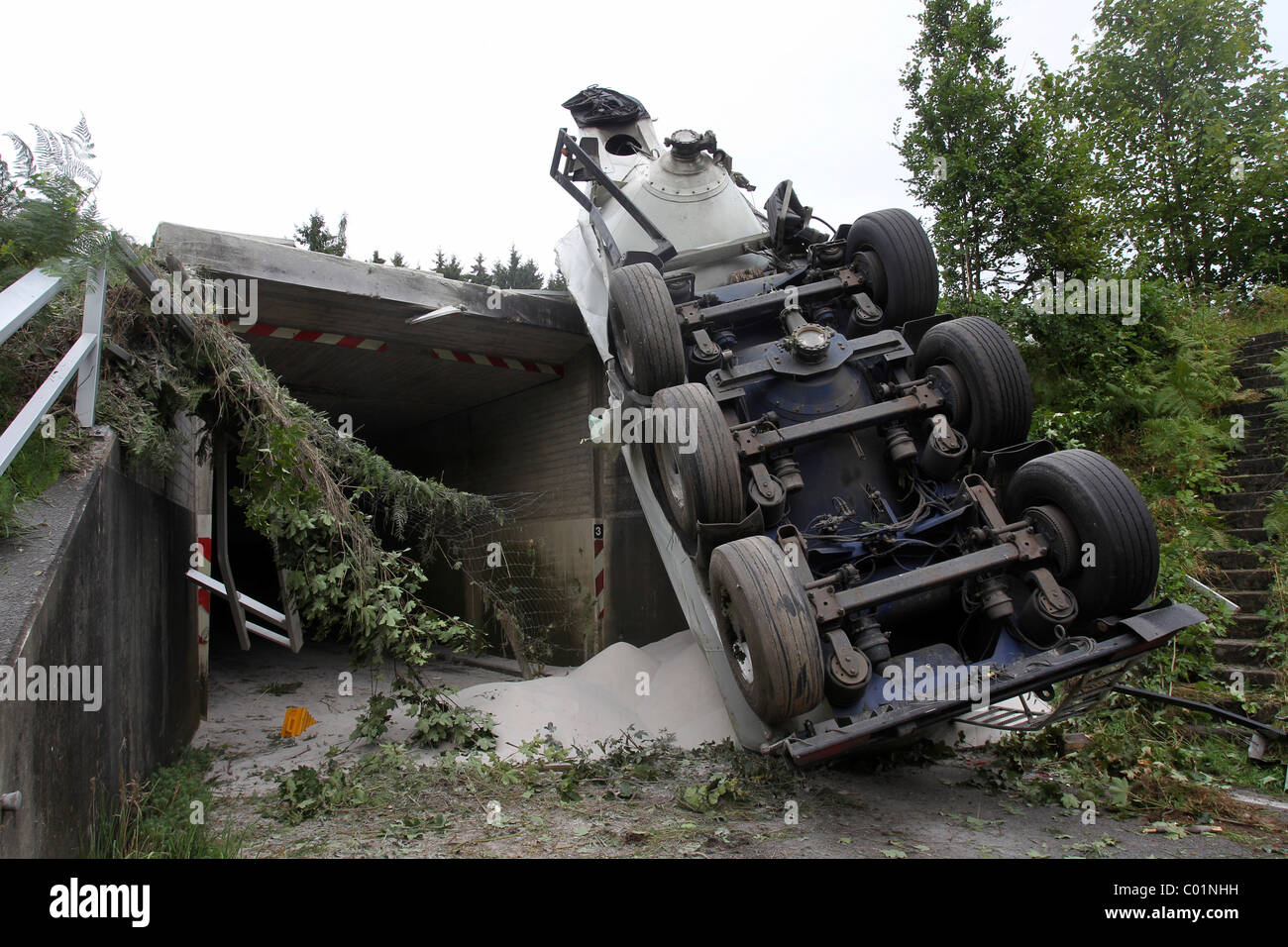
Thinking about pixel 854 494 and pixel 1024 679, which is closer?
pixel 1024 679

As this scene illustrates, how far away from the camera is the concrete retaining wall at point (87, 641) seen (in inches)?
96.3

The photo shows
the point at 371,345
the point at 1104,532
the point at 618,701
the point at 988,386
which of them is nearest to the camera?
the point at 1104,532

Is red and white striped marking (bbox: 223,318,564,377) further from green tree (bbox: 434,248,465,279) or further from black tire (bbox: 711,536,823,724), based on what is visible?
green tree (bbox: 434,248,465,279)

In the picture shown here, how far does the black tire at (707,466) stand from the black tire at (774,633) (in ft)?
1.65

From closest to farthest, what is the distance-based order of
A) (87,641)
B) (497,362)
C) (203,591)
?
(87,641) → (203,591) → (497,362)

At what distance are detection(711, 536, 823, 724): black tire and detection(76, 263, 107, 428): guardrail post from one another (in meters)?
2.88

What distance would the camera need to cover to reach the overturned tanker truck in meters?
3.73

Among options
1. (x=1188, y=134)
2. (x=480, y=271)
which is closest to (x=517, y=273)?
(x=480, y=271)

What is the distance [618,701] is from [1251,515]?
476 cm

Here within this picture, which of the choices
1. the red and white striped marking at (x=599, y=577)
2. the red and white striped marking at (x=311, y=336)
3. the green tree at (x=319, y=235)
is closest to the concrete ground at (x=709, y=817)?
the red and white striped marking at (x=599, y=577)

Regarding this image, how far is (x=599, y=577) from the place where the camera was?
8.30m

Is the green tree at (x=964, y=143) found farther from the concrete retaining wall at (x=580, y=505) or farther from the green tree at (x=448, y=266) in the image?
the green tree at (x=448, y=266)

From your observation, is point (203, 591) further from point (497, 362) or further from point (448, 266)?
point (448, 266)

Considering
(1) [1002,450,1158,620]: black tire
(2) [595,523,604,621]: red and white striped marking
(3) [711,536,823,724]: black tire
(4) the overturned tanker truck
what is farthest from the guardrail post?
(2) [595,523,604,621]: red and white striped marking
